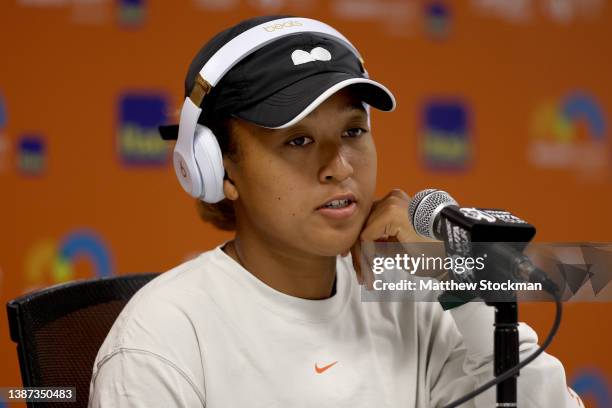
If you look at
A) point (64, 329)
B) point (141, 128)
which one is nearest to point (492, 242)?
point (64, 329)

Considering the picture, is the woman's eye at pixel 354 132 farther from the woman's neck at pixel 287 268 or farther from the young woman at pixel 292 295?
the woman's neck at pixel 287 268

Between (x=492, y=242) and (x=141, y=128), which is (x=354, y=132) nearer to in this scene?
(x=492, y=242)

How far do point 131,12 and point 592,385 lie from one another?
91.1 inches

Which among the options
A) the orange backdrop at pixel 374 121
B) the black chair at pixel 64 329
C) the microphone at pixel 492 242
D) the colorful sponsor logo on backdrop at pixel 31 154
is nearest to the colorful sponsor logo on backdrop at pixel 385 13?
the orange backdrop at pixel 374 121

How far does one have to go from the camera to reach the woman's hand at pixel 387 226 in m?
1.36

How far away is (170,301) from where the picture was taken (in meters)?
1.29

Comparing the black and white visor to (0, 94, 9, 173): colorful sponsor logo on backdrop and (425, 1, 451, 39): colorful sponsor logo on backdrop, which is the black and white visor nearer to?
(0, 94, 9, 173): colorful sponsor logo on backdrop

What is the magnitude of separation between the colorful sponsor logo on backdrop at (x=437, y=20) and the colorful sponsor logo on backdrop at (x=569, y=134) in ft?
1.64

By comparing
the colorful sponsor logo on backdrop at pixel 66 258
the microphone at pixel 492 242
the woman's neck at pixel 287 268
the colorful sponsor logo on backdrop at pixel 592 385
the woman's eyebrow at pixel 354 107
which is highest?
the woman's eyebrow at pixel 354 107

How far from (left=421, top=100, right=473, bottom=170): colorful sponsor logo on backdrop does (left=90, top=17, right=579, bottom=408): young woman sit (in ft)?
4.88

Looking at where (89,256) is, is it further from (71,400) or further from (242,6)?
(71,400)

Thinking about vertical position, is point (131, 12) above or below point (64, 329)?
above

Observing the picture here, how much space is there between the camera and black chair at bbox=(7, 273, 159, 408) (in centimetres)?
132

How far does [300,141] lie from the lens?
1298 mm
